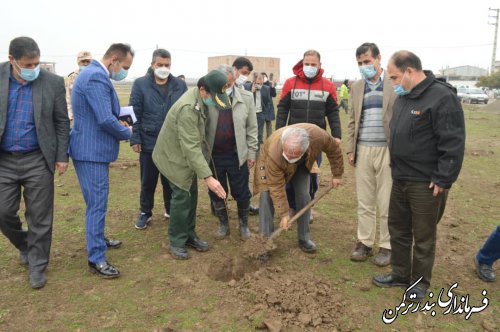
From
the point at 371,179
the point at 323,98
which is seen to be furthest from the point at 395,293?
the point at 323,98

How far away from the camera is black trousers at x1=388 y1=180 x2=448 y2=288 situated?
3.28 metres

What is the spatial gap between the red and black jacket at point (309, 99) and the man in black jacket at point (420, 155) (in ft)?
4.67

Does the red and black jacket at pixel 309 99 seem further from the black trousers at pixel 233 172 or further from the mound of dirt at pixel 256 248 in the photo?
the mound of dirt at pixel 256 248

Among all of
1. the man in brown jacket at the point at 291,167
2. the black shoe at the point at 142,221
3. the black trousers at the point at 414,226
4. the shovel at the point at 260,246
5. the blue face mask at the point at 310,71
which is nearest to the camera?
the black trousers at the point at 414,226

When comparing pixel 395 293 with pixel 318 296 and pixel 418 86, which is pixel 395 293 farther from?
pixel 418 86

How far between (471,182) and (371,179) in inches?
170

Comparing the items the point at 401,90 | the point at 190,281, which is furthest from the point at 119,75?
the point at 401,90

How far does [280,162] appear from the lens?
3.72 meters

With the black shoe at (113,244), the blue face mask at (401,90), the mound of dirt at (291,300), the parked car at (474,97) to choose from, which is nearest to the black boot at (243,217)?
the mound of dirt at (291,300)

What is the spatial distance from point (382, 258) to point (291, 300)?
129 centimetres

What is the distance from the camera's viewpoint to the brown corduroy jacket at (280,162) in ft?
12.3

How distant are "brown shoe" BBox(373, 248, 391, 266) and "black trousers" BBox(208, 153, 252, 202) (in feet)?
5.06

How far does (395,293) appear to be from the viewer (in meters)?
3.62

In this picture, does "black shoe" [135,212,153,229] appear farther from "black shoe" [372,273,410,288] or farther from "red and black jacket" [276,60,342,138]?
"black shoe" [372,273,410,288]
